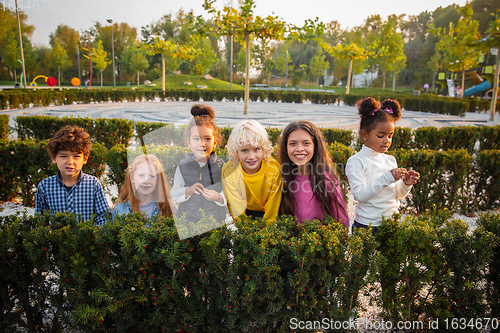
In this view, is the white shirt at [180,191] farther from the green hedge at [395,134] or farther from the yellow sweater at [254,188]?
the green hedge at [395,134]

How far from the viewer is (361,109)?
2.80m

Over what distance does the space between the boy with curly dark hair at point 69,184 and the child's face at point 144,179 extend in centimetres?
42

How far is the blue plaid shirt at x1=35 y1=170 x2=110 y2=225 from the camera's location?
2818 millimetres

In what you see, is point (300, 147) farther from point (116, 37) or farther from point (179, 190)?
point (116, 37)

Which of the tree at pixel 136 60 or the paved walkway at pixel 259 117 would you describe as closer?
the paved walkway at pixel 259 117

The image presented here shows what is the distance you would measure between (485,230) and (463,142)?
19.6 ft

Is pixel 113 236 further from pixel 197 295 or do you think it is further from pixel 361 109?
pixel 361 109

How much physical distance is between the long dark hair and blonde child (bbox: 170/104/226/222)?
20.2 inches

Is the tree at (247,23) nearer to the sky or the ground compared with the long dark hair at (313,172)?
nearer to the sky

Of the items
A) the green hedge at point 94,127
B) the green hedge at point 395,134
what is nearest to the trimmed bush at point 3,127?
the green hedge at point 94,127

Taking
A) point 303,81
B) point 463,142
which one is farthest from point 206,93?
point 303,81

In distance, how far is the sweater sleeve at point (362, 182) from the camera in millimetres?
2449

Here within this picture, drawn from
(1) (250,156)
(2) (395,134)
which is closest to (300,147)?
(1) (250,156)

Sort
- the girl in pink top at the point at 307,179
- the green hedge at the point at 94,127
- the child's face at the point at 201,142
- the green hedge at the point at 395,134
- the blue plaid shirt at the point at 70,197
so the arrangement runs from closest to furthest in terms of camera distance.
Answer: the girl in pink top at the point at 307,179 < the child's face at the point at 201,142 < the blue plaid shirt at the point at 70,197 < the green hedge at the point at 395,134 < the green hedge at the point at 94,127
